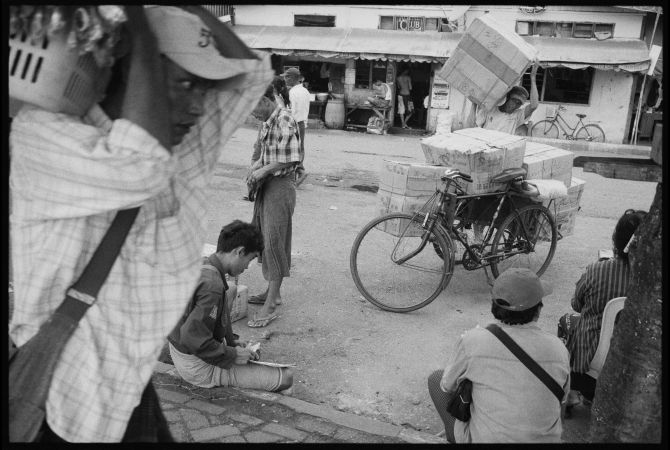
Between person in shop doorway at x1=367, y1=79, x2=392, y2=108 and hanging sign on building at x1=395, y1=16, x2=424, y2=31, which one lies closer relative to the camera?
person in shop doorway at x1=367, y1=79, x2=392, y2=108

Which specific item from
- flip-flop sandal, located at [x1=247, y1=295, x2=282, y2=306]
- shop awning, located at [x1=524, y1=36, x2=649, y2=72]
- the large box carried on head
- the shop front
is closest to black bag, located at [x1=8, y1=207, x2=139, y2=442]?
flip-flop sandal, located at [x1=247, y1=295, x2=282, y2=306]

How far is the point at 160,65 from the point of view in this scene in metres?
1.65

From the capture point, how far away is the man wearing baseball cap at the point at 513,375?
2844 mm

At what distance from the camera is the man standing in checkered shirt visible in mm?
1592

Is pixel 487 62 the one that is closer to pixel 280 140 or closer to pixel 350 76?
pixel 280 140

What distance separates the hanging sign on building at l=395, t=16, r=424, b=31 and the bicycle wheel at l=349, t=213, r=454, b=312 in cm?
1385

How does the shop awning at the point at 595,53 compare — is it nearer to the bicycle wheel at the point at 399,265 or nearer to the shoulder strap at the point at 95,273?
the bicycle wheel at the point at 399,265

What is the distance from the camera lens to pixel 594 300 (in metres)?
3.92

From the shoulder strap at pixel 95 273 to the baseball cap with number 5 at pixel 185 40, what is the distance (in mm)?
411

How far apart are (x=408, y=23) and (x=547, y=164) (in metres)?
14.8

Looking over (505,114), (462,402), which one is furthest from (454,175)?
(462,402)

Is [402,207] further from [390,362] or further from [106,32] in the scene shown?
[106,32]

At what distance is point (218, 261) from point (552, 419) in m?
2.12

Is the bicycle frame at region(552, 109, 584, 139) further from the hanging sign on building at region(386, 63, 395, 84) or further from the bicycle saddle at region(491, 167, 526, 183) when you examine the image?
the bicycle saddle at region(491, 167, 526, 183)
